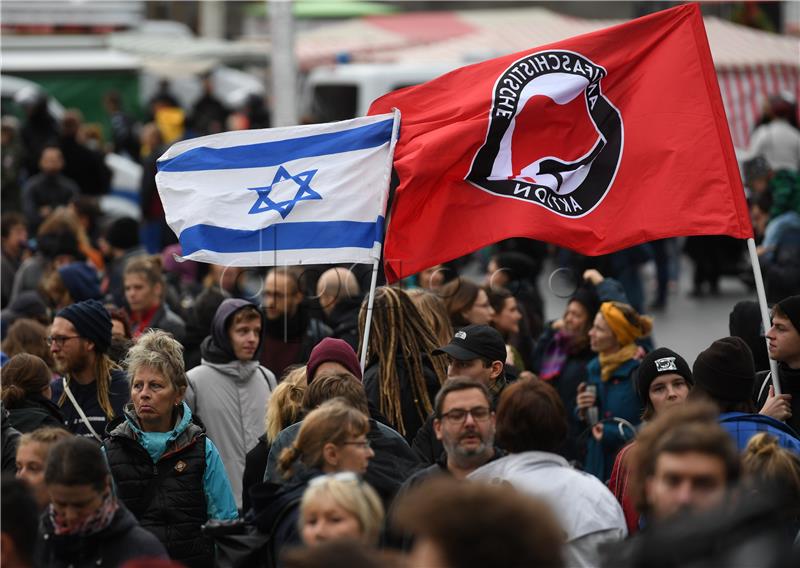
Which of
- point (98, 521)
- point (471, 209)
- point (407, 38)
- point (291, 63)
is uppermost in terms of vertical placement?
point (407, 38)

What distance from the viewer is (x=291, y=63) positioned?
715 inches

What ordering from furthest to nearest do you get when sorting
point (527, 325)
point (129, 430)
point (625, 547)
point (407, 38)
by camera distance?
point (407, 38) < point (527, 325) < point (129, 430) < point (625, 547)

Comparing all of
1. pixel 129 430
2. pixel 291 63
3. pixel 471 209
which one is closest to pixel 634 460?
pixel 129 430

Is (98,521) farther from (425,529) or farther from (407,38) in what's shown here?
(407,38)

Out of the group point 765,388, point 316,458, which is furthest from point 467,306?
point 316,458

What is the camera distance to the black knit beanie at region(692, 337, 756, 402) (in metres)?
6.06

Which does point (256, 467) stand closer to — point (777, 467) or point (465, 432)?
point (465, 432)

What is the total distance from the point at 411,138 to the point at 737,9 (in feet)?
70.8

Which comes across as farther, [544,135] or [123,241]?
[123,241]

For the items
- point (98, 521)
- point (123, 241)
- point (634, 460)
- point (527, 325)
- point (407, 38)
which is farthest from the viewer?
point (407, 38)

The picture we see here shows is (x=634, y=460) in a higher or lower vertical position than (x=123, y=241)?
lower

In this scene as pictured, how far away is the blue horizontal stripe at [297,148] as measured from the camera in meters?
7.66

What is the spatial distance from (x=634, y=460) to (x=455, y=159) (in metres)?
3.25

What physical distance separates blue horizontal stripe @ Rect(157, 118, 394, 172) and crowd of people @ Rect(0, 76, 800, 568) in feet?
2.56
